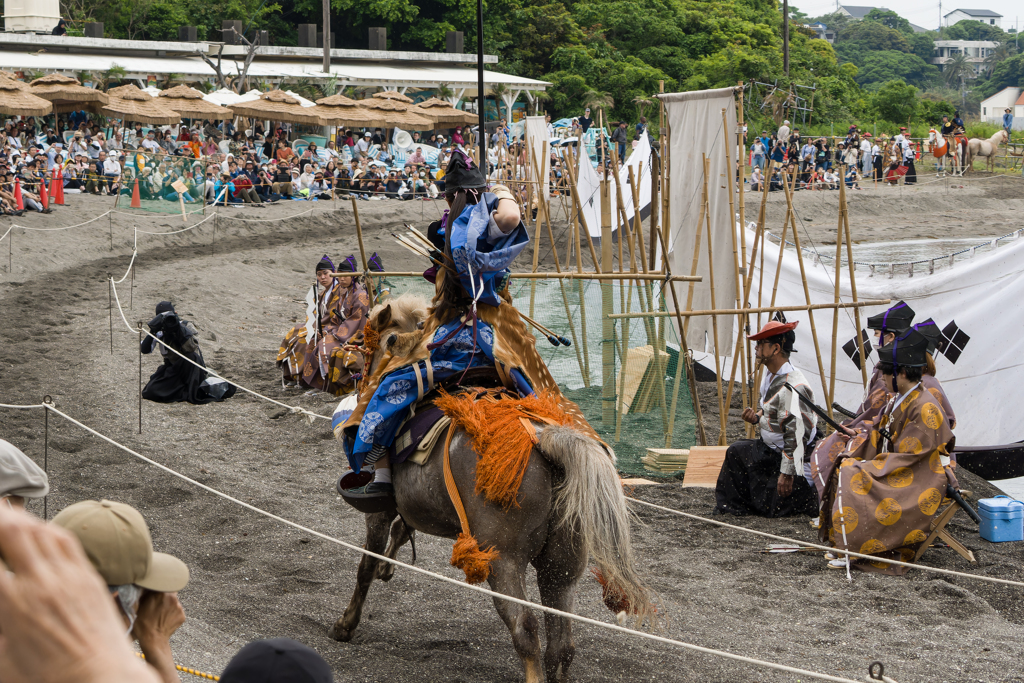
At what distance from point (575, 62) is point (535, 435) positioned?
32236 mm

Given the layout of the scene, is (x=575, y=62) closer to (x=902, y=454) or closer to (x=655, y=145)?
(x=655, y=145)

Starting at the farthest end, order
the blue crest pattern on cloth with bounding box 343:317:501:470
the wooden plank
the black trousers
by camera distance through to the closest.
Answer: the wooden plank, the black trousers, the blue crest pattern on cloth with bounding box 343:317:501:470

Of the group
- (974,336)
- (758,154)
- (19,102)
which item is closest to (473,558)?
(974,336)

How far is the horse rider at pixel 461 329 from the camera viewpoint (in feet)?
13.0

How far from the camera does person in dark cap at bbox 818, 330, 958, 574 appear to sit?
5301mm

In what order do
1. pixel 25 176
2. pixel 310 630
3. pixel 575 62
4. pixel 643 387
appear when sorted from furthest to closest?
pixel 575 62 → pixel 25 176 → pixel 643 387 → pixel 310 630

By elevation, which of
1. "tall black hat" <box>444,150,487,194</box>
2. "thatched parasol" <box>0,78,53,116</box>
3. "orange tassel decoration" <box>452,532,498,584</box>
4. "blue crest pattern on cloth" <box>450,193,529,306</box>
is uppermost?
"thatched parasol" <box>0,78,53,116</box>

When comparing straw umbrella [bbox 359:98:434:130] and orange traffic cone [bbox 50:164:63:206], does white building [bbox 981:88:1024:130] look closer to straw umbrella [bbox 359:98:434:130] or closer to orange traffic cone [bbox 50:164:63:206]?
straw umbrella [bbox 359:98:434:130]

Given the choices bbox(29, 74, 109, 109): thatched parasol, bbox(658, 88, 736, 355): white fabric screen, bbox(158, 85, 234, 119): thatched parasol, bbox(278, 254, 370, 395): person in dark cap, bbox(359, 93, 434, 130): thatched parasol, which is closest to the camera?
bbox(658, 88, 736, 355): white fabric screen

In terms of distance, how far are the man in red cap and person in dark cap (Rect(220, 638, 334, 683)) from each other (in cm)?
496

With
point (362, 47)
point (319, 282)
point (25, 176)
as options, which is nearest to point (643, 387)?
point (319, 282)

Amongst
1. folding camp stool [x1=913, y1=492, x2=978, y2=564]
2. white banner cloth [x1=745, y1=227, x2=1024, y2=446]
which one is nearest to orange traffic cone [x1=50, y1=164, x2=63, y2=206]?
white banner cloth [x1=745, y1=227, x2=1024, y2=446]

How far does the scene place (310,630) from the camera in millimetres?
4500

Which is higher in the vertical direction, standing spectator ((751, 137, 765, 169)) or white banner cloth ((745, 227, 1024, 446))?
standing spectator ((751, 137, 765, 169))
